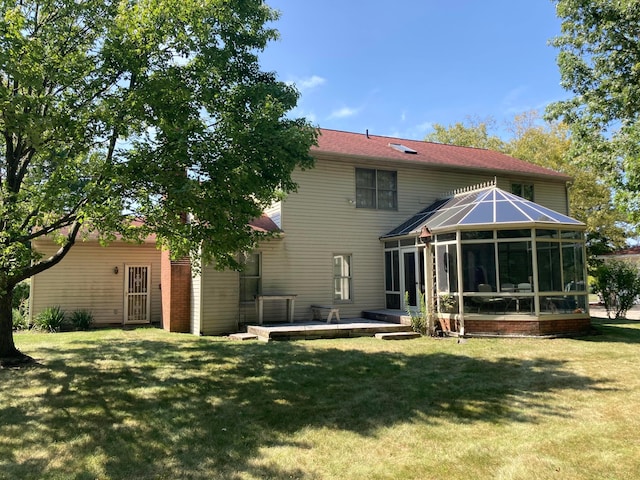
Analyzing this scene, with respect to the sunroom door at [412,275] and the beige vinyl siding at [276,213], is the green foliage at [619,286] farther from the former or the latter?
the beige vinyl siding at [276,213]

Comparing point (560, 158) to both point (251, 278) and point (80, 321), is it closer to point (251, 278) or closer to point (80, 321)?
point (251, 278)

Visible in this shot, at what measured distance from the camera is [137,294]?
15664 millimetres

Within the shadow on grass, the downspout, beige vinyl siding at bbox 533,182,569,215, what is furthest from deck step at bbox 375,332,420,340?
beige vinyl siding at bbox 533,182,569,215

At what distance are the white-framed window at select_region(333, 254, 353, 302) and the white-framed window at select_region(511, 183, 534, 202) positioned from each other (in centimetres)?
769

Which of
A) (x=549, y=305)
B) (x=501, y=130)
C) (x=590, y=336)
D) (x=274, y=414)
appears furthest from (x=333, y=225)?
(x=501, y=130)

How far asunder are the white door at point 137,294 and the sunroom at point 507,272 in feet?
32.6

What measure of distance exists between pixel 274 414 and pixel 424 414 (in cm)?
191

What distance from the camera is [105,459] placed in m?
4.28

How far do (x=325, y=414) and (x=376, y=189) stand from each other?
10682 millimetres

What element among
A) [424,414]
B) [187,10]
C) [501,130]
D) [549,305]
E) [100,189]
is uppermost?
[501,130]

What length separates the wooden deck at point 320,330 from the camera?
11.3 m

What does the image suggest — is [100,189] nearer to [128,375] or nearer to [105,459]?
[128,375]

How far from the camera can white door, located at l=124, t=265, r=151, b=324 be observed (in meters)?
15.5

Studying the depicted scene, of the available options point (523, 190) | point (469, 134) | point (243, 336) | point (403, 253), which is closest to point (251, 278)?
point (243, 336)
